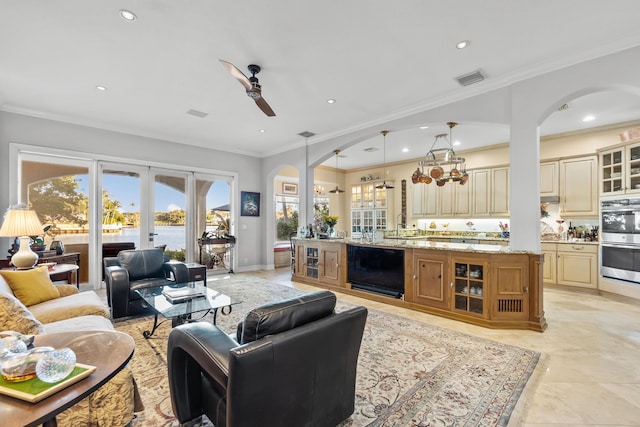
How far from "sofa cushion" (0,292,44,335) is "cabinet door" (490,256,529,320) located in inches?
162

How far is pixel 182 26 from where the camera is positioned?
2760 millimetres

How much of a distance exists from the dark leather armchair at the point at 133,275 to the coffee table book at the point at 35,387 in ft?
8.54

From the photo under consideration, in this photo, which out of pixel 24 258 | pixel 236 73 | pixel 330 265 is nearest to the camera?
pixel 236 73

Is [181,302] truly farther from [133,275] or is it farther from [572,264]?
[572,264]

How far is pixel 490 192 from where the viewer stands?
677 centimetres

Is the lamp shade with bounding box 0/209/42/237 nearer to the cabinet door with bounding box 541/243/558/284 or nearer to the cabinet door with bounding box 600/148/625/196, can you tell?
the cabinet door with bounding box 541/243/558/284

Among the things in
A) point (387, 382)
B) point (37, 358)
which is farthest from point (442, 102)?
point (37, 358)

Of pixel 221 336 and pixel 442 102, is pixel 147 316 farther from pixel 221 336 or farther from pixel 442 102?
pixel 442 102

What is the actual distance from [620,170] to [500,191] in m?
2.07

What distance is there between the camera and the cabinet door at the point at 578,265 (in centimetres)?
504

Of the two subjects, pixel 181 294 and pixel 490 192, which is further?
pixel 490 192

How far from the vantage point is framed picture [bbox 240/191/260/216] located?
735 cm

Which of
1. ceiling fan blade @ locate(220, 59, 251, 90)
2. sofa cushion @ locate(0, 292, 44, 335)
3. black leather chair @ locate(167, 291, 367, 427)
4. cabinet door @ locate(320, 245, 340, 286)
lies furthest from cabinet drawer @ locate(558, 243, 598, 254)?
sofa cushion @ locate(0, 292, 44, 335)

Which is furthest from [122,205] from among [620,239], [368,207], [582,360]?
[620,239]
